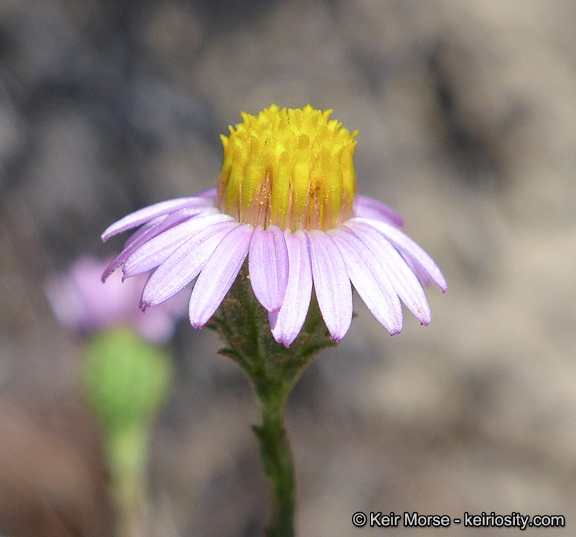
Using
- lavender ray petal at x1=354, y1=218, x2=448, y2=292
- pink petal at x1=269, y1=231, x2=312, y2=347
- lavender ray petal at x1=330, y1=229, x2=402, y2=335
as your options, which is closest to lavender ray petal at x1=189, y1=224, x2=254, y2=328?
pink petal at x1=269, y1=231, x2=312, y2=347

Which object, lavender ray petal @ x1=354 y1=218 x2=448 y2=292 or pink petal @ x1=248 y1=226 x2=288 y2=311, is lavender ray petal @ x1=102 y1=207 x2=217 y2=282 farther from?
lavender ray petal @ x1=354 y1=218 x2=448 y2=292

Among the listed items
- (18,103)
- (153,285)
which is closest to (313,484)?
(153,285)

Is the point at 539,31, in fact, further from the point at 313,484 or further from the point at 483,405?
the point at 313,484

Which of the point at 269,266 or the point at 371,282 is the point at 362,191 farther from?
the point at 269,266

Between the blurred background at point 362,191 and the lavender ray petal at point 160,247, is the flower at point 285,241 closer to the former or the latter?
the lavender ray petal at point 160,247

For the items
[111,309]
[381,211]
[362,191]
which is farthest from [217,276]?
[362,191]

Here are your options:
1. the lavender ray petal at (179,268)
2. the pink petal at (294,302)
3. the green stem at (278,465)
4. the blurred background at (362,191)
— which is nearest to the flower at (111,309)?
the blurred background at (362,191)

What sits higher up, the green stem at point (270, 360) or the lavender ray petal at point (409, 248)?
the lavender ray petal at point (409, 248)
